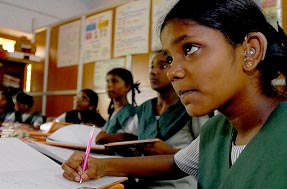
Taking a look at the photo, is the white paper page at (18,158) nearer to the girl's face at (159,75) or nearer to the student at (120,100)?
the girl's face at (159,75)

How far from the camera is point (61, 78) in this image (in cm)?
280

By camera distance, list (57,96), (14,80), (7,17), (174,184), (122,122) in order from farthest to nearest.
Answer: (14,80) → (7,17) → (57,96) → (122,122) → (174,184)

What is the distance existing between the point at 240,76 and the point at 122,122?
42.7 inches

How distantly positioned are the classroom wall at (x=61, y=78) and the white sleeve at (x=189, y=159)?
1.36 metres

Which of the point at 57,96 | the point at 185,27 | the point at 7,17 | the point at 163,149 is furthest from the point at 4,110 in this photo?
the point at 185,27

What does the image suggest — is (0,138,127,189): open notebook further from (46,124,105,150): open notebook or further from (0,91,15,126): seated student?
(0,91,15,126): seated student

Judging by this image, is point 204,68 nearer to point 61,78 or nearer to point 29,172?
point 29,172

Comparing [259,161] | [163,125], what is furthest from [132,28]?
[259,161]

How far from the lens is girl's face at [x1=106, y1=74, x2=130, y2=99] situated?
1740mm

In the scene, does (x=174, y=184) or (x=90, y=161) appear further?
(x=174, y=184)

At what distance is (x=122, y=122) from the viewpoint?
60.3 inches

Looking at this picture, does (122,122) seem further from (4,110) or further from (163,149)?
(4,110)

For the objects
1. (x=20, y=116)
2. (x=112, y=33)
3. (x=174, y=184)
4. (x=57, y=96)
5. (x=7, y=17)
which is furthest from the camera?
(x=7, y=17)

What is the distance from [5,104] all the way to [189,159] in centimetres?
271
